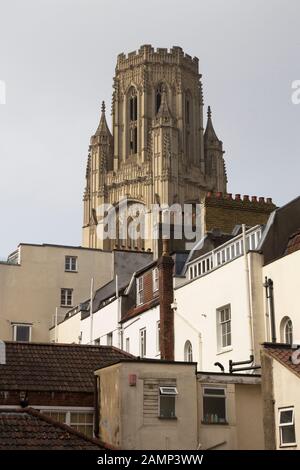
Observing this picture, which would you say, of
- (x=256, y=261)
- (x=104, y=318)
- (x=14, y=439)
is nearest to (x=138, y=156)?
(x=104, y=318)

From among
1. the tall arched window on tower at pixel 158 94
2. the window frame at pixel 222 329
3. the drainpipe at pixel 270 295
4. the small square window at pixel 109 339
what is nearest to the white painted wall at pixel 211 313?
the window frame at pixel 222 329

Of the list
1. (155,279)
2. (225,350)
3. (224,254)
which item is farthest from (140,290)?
(225,350)

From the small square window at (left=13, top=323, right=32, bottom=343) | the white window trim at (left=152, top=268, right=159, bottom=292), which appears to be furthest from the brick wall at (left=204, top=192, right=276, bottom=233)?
the small square window at (left=13, top=323, right=32, bottom=343)

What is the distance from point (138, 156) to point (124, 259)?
Result: 4004 inches

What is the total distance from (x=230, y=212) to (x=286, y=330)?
12.4m

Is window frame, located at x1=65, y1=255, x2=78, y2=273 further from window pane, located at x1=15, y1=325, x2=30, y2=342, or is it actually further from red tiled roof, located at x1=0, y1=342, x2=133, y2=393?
red tiled roof, located at x1=0, y1=342, x2=133, y2=393

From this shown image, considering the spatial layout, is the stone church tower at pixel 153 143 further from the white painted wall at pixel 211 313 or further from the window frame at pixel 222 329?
the window frame at pixel 222 329

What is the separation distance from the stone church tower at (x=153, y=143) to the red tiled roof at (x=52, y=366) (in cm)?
11383

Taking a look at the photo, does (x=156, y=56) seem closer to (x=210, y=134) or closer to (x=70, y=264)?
(x=210, y=134)

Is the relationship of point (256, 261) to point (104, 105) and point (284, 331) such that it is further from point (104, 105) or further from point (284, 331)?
point (104, 105)

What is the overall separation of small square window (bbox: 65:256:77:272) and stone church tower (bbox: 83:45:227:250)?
85430 millimetres

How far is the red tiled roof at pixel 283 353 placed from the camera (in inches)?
1133

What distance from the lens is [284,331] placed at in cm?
3516

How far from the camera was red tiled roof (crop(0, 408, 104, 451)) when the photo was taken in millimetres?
22891
